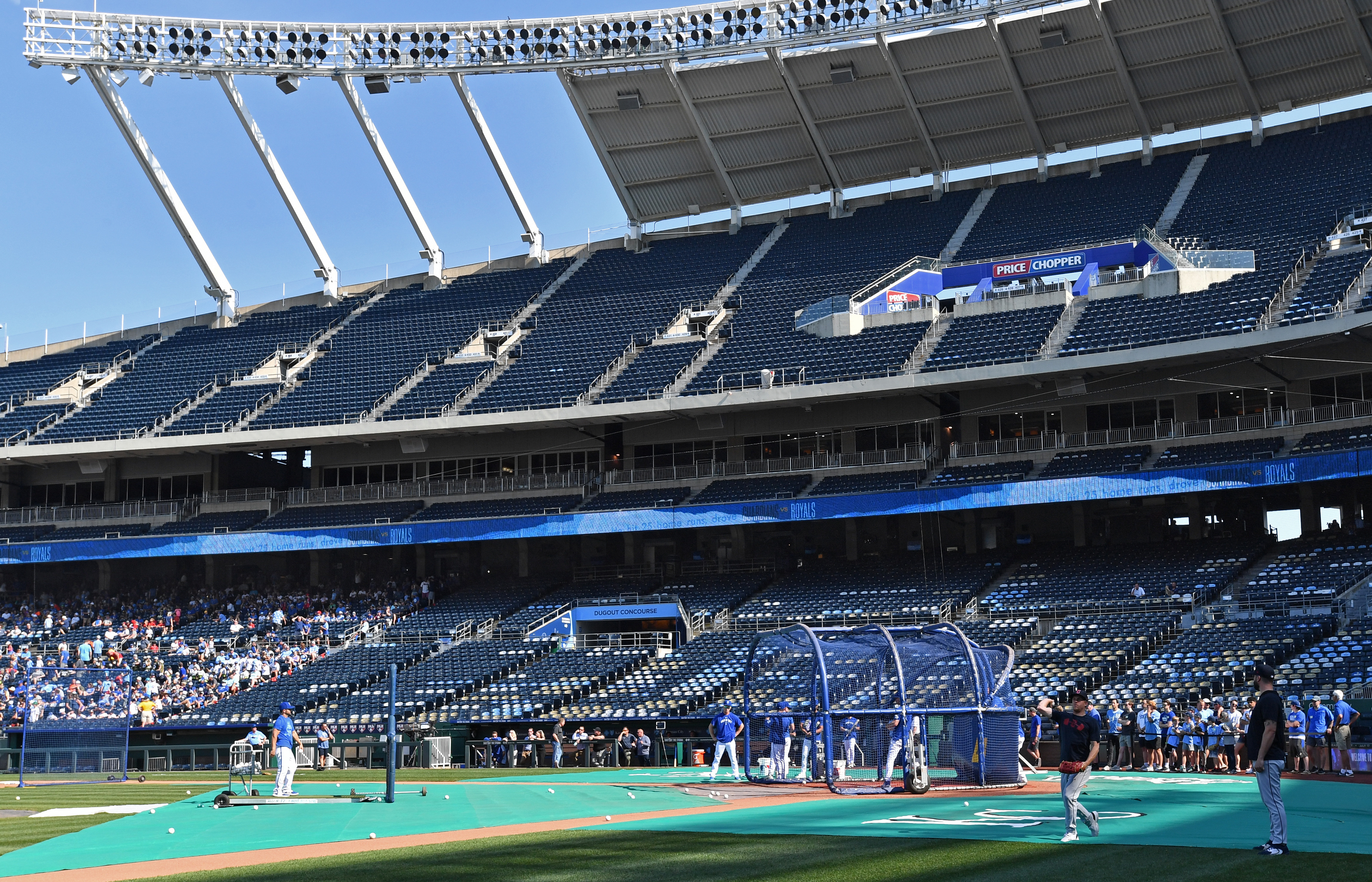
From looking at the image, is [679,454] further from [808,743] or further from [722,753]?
[808,743]

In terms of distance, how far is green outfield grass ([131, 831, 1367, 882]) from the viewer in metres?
11.9

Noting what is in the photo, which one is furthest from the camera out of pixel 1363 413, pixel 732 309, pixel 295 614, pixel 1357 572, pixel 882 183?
pixel 882 183

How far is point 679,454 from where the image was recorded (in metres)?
49.8

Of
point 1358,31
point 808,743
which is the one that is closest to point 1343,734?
point 808,743

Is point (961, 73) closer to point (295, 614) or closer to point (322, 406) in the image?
point (322, 406)

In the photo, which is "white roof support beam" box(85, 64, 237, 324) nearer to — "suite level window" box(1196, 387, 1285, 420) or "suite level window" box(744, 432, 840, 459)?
"suite level window" box(744, 432, 840, 459)

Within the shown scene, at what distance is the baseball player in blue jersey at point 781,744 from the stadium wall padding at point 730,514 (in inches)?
732

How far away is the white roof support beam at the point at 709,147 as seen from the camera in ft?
179

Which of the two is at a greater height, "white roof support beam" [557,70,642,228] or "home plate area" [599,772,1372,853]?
"white roof support beam" [557,70,642,228]

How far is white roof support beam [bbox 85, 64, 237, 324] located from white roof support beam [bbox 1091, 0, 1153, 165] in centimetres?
3617

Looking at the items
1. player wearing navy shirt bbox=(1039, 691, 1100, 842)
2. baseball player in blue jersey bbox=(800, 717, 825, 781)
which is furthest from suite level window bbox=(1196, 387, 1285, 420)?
player wearing navy shirt bbox=(1039, 691, 1100, 842)

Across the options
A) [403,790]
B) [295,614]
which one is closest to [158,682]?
[295,614]

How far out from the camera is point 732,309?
52188 millimetres

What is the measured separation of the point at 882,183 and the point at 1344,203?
18.4 metres
